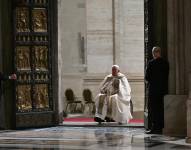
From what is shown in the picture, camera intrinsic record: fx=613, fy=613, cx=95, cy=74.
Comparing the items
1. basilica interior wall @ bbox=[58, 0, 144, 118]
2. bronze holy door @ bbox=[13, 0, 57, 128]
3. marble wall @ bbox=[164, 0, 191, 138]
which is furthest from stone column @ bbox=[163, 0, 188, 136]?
basilica interior wall @ bbox=[58, 0, 144, 118]

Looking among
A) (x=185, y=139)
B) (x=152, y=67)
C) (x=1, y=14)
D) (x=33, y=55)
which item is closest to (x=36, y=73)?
(x=33, y=55)

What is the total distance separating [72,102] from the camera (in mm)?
20281

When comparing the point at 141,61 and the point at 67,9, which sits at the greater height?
the point at 67,9

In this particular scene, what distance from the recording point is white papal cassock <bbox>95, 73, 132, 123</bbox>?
51.4 feet

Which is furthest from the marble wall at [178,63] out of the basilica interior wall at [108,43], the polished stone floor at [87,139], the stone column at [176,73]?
the basilica interior wall at [108,43]

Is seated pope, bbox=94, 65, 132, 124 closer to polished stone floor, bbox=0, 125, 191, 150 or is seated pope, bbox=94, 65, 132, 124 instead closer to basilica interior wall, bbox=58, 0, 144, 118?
polished stone floor, bbox=0, 125, 191, 150

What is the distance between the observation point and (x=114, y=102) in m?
15.7

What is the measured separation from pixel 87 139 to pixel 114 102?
3.17 m

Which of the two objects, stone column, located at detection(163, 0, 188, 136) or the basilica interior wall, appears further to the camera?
the basilica interior wall

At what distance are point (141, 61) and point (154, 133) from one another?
752cm

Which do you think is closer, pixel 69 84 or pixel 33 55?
pixel 33 55

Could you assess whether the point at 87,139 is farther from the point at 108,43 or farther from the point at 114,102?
the point at 108,43

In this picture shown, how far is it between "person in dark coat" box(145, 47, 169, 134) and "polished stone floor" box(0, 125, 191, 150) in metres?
0.45

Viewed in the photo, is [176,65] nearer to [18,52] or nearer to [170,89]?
[170,89]
